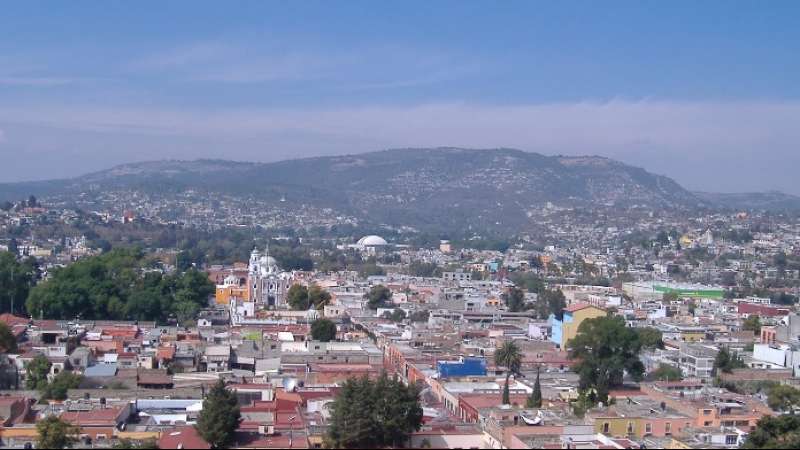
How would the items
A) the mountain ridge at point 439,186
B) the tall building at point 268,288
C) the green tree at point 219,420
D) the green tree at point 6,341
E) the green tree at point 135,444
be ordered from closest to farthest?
the green tree at point 135,444 → the green tree at point 219,420 → the green tree at point 6,341 → the tall building at point 268,288 → the mountain ridge at point 439,186

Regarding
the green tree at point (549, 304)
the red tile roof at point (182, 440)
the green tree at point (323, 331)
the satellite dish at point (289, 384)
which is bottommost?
the green tree at point (549, 304)

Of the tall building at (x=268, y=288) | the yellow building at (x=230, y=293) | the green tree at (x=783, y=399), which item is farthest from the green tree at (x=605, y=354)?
the yellow building at (x=230, y=293)

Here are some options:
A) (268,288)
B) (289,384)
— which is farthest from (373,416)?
(268,288)

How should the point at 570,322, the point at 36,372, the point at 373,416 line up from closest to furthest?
the point at 373,416 → the point at 36,372 → the point at 570,322

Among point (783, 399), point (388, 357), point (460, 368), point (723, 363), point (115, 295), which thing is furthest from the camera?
point (115, 295)

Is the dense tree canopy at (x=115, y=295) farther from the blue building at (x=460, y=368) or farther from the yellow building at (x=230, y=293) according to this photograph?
the blue building at (x=460, y=368)

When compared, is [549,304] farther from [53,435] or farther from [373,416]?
[53,435]
